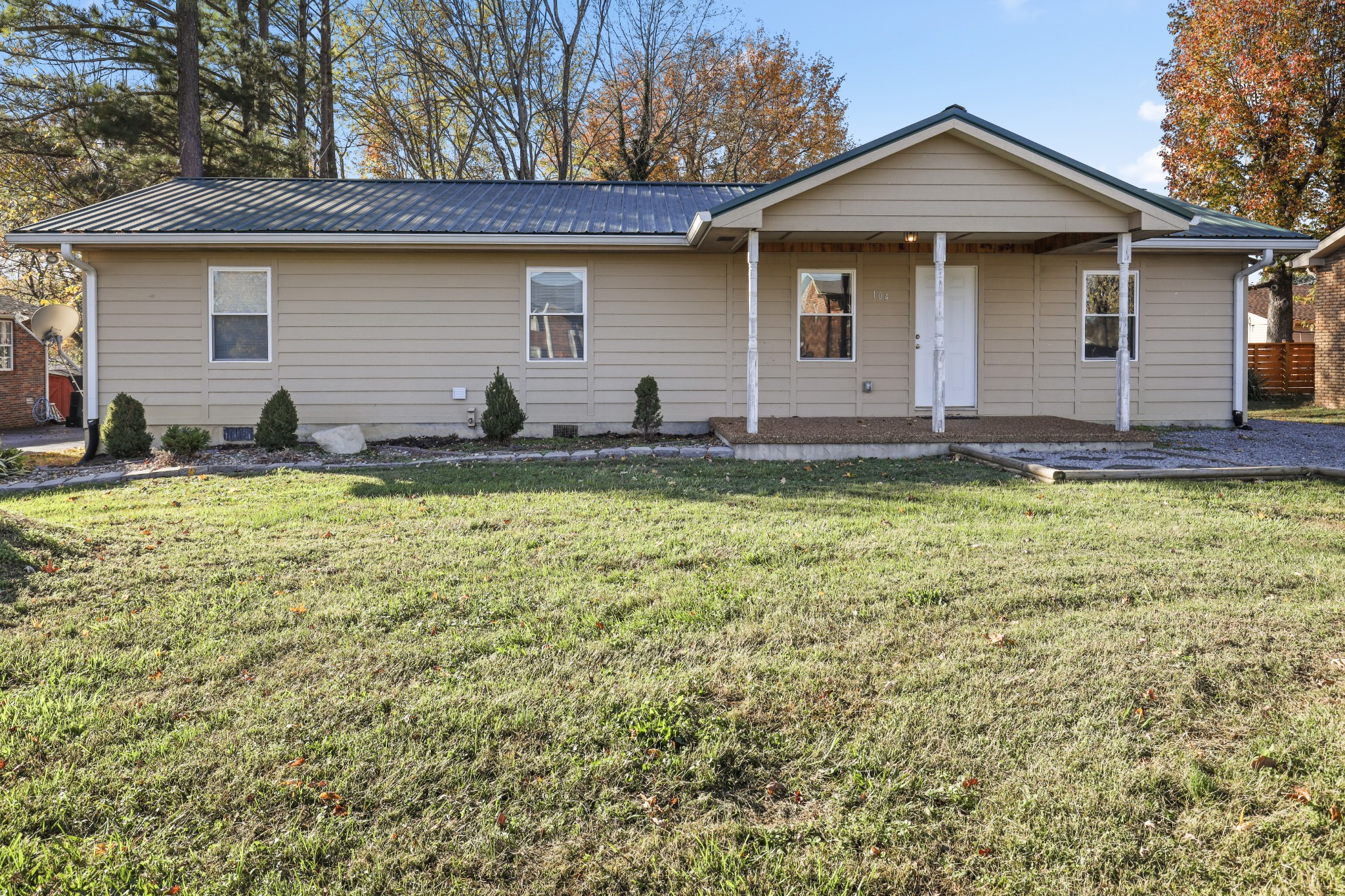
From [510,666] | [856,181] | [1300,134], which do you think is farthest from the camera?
[1300,134]

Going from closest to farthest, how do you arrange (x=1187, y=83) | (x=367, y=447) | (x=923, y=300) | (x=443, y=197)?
(x=367, y=447) < (x=923, y=300) < (x=443, y=197) < (x=1187, y=83)

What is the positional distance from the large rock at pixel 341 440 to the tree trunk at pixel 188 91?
396 inches

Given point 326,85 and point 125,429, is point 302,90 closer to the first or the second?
point 326,85

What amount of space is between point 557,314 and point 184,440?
183 inches

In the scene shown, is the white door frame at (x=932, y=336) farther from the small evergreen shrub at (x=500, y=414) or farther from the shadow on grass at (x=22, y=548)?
the shadow on grass at (x=22, y=548)

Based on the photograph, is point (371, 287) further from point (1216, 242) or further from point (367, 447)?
point (1216, 242)

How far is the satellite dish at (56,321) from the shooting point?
10875 mm

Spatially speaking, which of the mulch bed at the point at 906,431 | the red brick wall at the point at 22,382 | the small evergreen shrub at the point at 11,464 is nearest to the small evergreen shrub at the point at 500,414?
the mulch bed at the point at 906,431

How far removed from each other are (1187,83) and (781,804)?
27.2m

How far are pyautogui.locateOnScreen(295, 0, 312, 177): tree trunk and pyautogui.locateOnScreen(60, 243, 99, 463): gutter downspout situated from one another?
945 cm

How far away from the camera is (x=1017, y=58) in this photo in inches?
630

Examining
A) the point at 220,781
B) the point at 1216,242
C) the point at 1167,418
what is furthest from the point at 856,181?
the point at 220,781

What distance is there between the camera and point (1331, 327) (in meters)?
16.3

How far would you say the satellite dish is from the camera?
1088cm
